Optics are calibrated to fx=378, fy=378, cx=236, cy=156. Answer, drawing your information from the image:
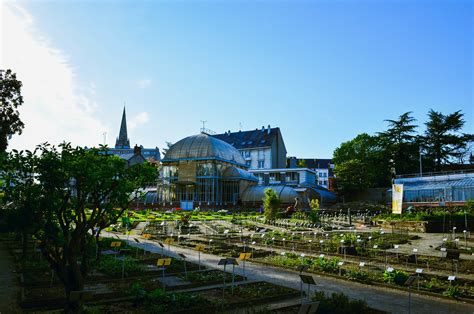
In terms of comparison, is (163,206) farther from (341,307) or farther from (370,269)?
(341,307)

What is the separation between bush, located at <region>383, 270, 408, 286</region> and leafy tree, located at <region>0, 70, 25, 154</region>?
25357 millimetres

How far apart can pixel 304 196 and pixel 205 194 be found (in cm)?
1819

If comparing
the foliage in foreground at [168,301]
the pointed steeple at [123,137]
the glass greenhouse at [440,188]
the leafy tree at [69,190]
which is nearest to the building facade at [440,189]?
the glass greenhouse at [440,188]

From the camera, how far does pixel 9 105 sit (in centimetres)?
2661

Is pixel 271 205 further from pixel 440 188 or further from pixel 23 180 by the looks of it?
pixel 23 180

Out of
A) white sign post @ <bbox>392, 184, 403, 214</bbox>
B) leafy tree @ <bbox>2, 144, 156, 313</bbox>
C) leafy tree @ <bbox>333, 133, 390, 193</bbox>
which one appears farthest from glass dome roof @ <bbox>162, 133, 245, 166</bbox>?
leafy tree @ <bbox>2, 144, 156, 313</bbox>

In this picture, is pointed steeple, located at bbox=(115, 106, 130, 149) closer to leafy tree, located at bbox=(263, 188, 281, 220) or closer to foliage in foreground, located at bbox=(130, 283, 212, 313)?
leafy tree, located at bbox=(263, 188, 281, 220)

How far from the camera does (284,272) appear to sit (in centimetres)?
1589

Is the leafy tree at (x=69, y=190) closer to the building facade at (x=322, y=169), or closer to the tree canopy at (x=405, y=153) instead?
the tree canopy at (x=405, y=153)

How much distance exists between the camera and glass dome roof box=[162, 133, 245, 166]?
69812 mm

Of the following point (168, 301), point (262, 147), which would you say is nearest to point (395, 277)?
point (168, 301)

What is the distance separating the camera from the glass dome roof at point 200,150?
69.8m

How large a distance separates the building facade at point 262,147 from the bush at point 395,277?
8193cm

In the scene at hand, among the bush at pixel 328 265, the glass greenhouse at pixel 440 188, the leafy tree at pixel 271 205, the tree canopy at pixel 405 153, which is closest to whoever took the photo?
the bush at pixel 328 265
